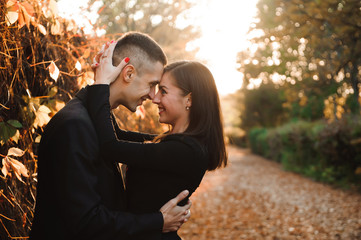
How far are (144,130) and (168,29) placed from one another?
10.4m

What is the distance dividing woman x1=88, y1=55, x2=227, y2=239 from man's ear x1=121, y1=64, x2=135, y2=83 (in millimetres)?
146

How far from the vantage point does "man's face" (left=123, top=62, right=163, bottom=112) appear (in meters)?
2.31

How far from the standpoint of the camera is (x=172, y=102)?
246 centimetres

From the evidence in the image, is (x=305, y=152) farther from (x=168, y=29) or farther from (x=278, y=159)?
(x=168, y=29)

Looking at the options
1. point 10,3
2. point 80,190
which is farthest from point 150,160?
point 10,3

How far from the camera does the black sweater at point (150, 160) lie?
1983mm

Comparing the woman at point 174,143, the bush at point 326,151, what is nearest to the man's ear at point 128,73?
the woman at point 174,143

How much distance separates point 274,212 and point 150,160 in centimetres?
658

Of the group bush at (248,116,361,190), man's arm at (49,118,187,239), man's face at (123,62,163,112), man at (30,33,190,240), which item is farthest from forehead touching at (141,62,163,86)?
bush at (248,116,361,190)

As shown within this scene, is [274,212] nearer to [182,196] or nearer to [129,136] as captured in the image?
[129,136]

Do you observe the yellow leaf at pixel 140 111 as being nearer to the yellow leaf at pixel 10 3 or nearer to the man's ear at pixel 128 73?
the man's ear at pixel 128 73

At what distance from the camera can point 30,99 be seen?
2.33 meters

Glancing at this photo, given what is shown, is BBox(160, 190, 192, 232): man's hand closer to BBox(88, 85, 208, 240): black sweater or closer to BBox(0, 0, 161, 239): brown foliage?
BBox(88, 85, 208, 240): black sweater

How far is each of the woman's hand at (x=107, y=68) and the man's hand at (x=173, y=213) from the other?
0.89 metres
